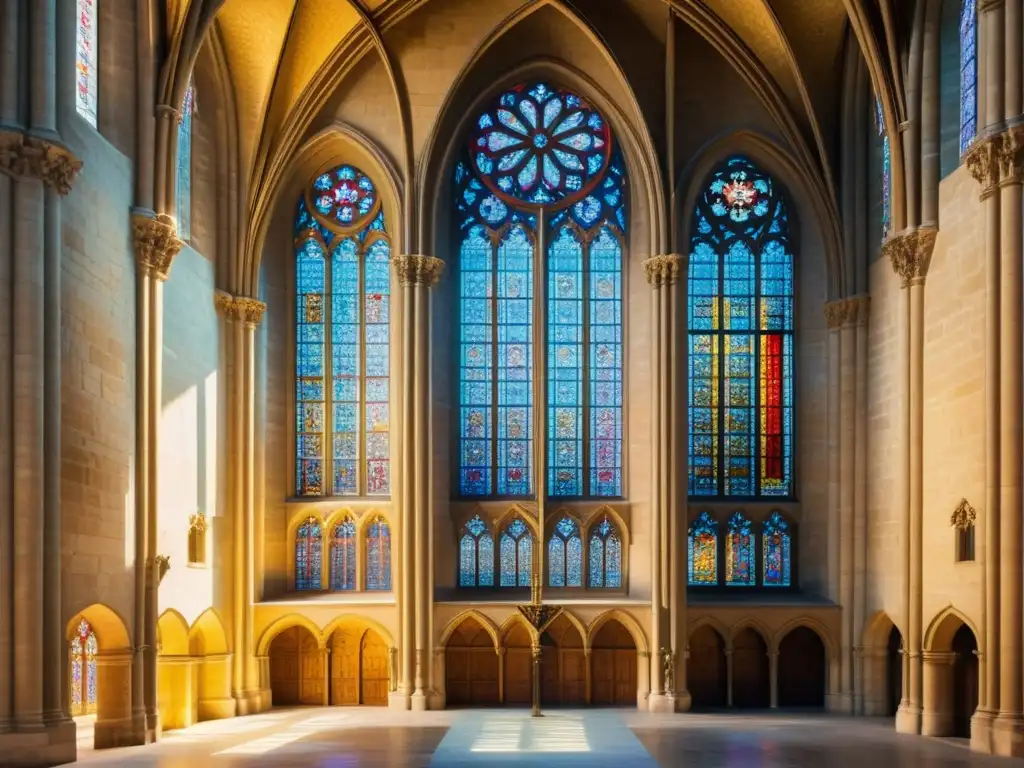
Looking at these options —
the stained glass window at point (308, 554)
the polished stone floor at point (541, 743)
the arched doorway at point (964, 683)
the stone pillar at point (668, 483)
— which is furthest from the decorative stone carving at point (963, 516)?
the stained glass window at point (308, 554)

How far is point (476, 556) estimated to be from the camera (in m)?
32.3

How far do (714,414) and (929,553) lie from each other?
7858mm

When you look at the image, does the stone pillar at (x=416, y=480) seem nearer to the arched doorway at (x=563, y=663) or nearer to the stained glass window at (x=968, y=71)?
the arched doorway at (x=563, y=663)

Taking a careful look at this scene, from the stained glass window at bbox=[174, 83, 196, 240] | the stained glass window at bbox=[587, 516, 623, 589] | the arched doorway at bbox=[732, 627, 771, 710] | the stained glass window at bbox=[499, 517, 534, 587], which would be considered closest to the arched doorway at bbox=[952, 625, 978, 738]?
the arched doorway at bbox=[732, 627, 771, 710]

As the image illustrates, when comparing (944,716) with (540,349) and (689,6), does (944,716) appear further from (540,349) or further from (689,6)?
(689,6)

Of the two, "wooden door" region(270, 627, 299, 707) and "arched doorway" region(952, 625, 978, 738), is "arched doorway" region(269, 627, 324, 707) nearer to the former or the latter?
"wooden door" region(270, 627, 299, 707)

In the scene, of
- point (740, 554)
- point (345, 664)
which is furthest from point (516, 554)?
point (740, 554)

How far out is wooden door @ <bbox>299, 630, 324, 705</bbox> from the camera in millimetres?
31688

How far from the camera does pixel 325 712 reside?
98.2 ft

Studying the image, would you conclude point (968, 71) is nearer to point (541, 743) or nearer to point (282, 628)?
point (541, 743)

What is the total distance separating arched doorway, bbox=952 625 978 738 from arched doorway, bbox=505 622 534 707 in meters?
9.42

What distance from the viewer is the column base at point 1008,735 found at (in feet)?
70.3

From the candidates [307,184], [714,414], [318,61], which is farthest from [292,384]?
[714,414]

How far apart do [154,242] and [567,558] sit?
1193 cm
